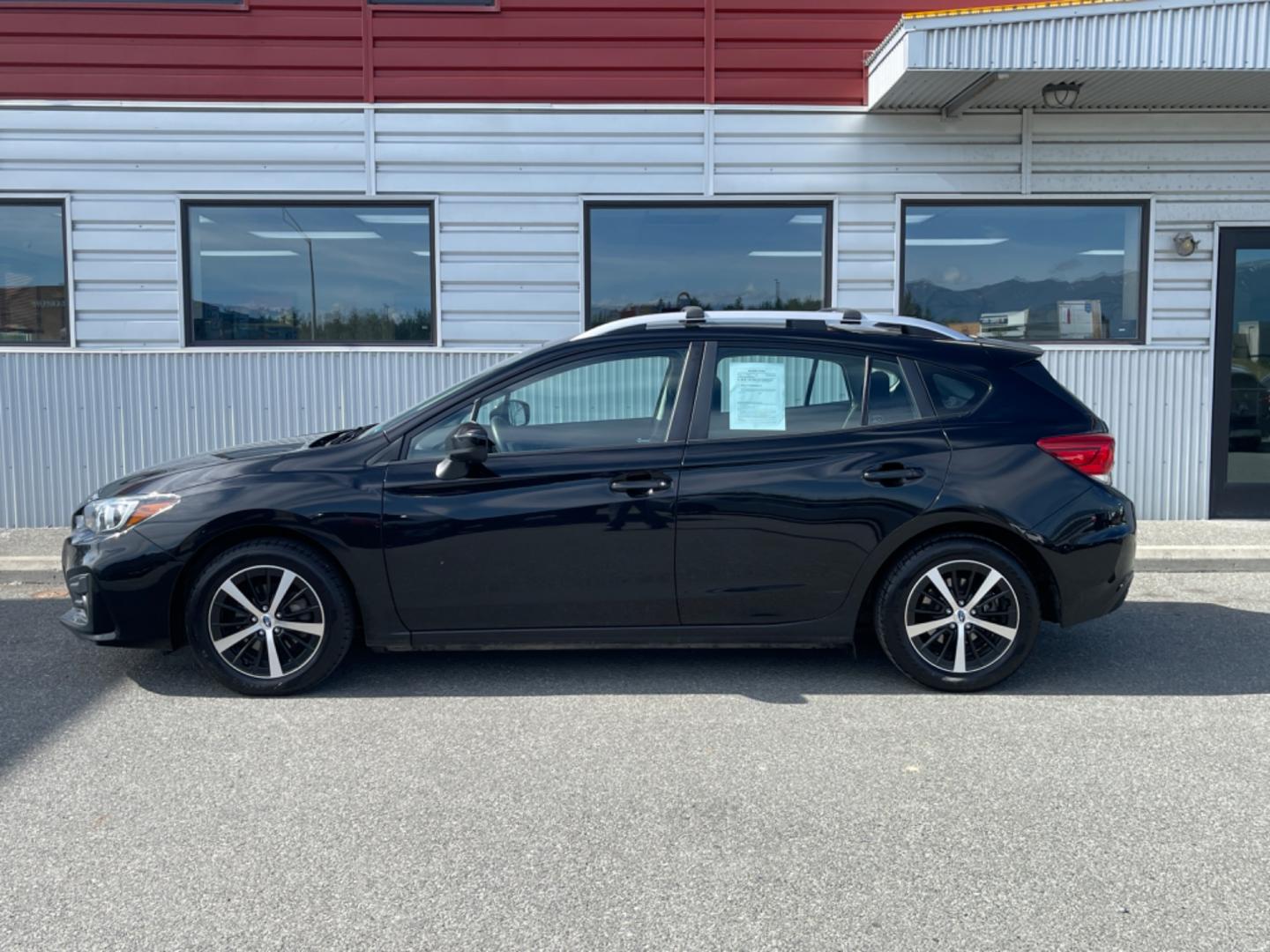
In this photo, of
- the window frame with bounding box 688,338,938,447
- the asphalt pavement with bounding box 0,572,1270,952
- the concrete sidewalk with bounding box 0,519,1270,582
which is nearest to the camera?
the asphalt pavement with bounding box 0,572,1270,952

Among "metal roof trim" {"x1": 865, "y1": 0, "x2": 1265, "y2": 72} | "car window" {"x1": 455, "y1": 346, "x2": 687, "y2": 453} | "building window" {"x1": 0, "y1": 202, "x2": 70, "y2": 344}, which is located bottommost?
"car window" {"x1": 455, "y1": 346, "x2": 687, "y2": 453}

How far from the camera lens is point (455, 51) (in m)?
8.94

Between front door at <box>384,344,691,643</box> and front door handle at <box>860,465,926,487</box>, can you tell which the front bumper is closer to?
front door at <box>384,344,691,643</box>

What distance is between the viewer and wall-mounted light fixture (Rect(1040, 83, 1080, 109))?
27.8 feet

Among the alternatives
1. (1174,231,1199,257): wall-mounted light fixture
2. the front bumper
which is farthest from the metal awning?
the front bumper

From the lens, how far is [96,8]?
28.8ft

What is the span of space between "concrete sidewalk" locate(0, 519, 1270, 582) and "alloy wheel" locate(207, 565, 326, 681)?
11.2 feet

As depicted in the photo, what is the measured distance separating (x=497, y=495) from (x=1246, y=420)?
7.32 m

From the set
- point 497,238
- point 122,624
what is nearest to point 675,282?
point 497,238

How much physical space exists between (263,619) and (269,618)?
28mm

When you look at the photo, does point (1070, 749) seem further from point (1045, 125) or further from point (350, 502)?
point (1045, 125)

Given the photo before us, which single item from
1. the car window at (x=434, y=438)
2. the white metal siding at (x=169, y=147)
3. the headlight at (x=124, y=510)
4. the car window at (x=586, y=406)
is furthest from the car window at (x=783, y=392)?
the white metal siding at (x=169, y=147)

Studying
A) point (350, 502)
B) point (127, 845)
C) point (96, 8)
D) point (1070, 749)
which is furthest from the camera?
point (96, 8)

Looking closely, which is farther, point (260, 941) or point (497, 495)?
point (497, 495)
